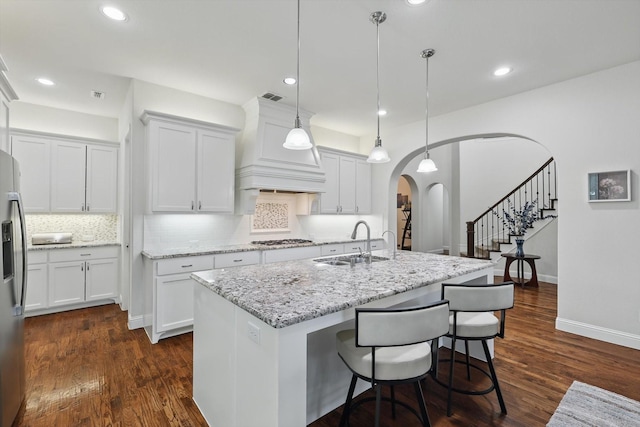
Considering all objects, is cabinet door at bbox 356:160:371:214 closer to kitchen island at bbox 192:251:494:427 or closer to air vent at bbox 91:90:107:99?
kitchen island at bbox 192:251:494:427

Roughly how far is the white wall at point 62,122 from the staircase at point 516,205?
728 centimetres

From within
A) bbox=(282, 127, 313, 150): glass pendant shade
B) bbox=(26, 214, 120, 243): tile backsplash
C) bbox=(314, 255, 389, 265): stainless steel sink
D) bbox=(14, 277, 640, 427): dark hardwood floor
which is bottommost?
bbox=(14, 277, 640, 427): dark hardwood floor

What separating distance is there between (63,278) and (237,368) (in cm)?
386

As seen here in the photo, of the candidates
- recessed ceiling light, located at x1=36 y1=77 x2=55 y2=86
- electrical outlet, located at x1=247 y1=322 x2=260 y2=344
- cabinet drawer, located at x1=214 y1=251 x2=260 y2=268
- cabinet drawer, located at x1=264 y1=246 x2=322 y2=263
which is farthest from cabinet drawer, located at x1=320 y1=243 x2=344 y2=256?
recessed ceiling light, located at x1=36 y1=77 x2=55 y2=86

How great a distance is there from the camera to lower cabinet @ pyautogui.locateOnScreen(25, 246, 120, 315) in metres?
3.88

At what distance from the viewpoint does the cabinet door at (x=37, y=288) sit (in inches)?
151

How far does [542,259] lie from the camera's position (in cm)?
615

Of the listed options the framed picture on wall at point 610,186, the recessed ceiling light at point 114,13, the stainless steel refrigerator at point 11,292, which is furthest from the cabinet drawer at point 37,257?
the framed picture on wall at point 610,186

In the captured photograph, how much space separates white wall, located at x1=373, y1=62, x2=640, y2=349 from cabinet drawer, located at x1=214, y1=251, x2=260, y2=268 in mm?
3699

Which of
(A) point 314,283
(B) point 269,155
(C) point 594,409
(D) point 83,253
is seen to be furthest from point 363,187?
(D) point 83,253

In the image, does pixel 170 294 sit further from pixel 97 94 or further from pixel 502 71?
pixel 502 71

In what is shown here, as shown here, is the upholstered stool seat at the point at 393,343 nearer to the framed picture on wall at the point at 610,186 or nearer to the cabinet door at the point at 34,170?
the framed picture on wall at the point at 610,186

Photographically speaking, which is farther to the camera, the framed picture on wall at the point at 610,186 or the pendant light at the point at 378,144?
the framed picture on wall at the point at 610,186

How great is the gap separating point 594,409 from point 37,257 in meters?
5.85
